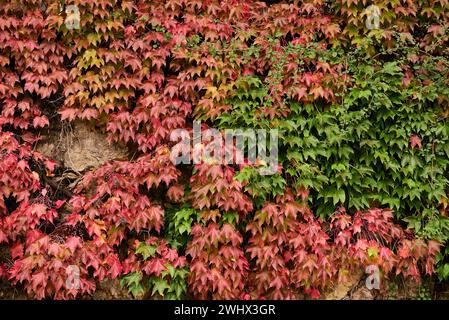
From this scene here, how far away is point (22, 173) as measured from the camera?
4.51 meters

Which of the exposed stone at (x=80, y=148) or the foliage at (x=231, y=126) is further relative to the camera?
the exposed stone at (x=80, y=148)

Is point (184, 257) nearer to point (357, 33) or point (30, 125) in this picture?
point (30, 125)

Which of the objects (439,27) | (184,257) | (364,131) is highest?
(439,27)

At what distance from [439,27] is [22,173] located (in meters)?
4.86

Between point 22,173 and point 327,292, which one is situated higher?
point 22,173

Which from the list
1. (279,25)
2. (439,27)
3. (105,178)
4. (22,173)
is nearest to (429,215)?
(439,27)

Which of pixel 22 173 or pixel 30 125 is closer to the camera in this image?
pixel 22 173

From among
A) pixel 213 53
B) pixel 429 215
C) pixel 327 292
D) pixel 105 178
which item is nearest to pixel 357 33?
pixel 213 53

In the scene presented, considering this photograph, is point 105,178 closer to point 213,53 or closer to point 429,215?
point 213,53

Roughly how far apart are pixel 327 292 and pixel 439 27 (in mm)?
3208

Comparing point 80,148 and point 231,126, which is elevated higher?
point 231,126

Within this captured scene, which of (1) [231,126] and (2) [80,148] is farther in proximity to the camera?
(2) [80,148]

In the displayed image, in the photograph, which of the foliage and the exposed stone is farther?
the exposed stone

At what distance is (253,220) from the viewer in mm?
4523
